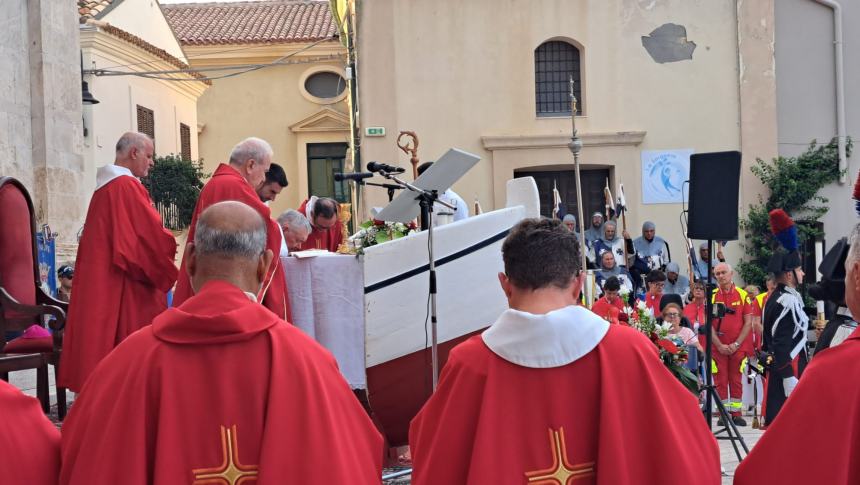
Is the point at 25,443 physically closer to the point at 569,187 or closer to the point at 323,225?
the point at 323,225

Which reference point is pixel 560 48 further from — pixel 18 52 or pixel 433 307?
pixel 433 307

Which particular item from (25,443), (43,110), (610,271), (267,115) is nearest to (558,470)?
(25,443)

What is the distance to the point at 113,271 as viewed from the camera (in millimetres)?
6988

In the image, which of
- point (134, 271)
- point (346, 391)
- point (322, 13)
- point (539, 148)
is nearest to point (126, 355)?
point (346, 391)

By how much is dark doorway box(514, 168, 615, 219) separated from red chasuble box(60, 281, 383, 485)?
18.1 metres

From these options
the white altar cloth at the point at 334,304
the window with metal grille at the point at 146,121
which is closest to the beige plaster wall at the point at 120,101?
the window with metal grille at the point at 146,121

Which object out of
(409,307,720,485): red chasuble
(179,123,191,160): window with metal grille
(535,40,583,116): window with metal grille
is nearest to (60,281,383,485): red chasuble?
(409,307,720,485): red chasuble

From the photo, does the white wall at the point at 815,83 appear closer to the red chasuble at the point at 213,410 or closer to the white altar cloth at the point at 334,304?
the white altar cloth at the point at 334,304

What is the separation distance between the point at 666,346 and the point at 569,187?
48.1 ft

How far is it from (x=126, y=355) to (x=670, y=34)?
19008 mm

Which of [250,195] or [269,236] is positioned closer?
[269,236]

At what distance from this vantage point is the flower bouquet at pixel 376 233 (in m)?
7.15

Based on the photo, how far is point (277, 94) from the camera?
3672cm

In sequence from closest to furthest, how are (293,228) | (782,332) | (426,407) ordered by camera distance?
(426,407) → (293,228) → (782,332)
